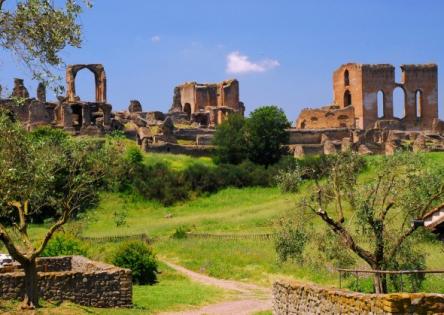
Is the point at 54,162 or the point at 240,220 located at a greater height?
the point at 54,162

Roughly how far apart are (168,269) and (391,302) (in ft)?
72.4

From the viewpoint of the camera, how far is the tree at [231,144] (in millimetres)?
64250

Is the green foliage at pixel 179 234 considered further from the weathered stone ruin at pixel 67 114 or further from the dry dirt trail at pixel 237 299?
the weathered stone ruin at pixel 67 114

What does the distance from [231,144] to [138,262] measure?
3774 cm

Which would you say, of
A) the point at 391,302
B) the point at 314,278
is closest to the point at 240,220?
the point at 314,278

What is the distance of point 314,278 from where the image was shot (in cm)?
2620

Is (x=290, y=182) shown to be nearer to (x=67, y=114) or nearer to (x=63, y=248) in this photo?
(x=63, y=248)

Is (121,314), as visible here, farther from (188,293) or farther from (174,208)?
(174,208)

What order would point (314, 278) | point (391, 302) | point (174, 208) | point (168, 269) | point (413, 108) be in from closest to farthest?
point (391, 302) < point (314, 278) < point (168, 269) < point (174, 208) < point (413, 108)

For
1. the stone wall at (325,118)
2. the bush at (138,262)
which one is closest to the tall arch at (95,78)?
the stone wall at (325,118)

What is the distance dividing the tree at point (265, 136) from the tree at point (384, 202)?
42.9 metres

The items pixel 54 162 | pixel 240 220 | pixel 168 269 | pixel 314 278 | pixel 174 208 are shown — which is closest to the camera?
pixel 54 162

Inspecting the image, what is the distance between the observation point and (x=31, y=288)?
57.9 ft

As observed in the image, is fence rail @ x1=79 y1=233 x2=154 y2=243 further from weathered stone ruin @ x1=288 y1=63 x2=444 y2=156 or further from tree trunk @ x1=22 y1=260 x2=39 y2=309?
weathered stone ruin @ x1=288 y1=63 x2=444 y2=156
